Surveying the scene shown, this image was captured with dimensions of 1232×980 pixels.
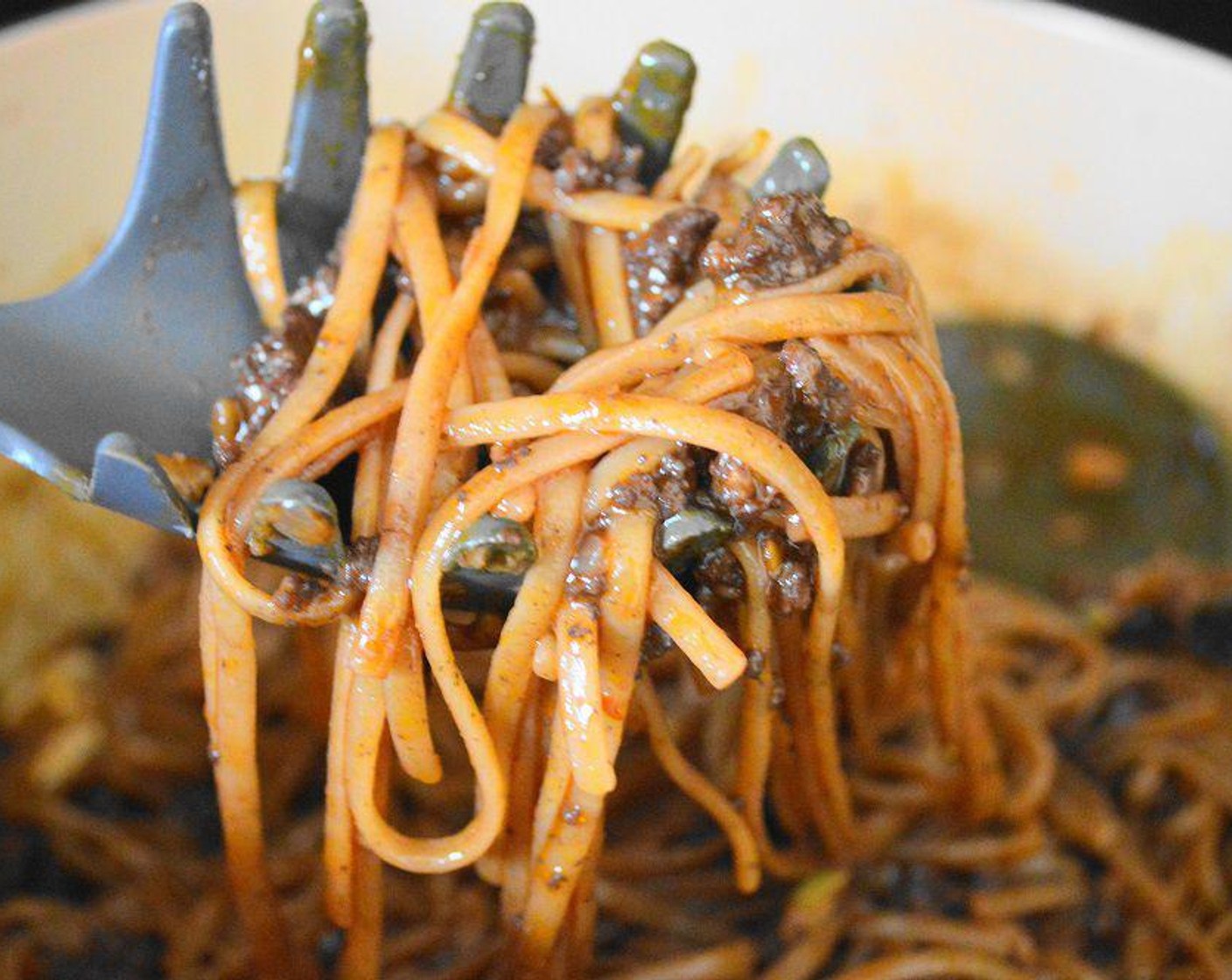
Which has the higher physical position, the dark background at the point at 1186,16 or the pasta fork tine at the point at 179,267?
the dark background at the point at 1186,16

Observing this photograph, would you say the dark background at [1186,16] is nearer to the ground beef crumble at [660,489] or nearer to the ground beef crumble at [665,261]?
the ground beef crumble at [665,261]

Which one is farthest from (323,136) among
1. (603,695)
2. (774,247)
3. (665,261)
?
(603,695)

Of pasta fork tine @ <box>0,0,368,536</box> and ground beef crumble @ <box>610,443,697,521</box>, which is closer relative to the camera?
ground beef crumble @ <box>610,443,697,521</box>

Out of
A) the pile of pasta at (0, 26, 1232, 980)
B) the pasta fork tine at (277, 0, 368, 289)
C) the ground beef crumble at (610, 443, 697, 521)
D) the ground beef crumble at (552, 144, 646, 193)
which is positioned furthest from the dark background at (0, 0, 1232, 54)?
the ground beef crumble at (610, 443, 697, 521)

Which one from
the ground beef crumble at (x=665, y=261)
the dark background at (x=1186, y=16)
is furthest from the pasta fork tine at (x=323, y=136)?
the dark background at (x=1186, y=16)

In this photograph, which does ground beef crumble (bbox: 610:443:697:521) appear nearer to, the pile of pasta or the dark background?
the pile of pasta

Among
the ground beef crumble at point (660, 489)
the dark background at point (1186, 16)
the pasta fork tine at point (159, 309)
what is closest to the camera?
the ground beef crumble at point (660, 489)

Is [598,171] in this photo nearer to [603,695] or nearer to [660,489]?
[660,489]
